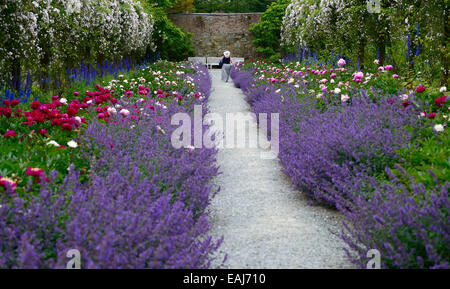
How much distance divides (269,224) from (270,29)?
2031 centimetres

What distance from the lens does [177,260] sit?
1900 millimetres

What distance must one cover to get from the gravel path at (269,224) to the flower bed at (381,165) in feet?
0.48

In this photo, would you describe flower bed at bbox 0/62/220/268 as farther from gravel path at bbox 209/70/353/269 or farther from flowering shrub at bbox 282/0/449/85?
flowering shrub at bbox 282/0/449/85

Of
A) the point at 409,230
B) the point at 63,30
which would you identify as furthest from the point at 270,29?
the point at 409,230

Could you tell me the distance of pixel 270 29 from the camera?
72.9 feet

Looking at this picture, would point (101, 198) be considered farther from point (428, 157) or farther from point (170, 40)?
point (170, 40)

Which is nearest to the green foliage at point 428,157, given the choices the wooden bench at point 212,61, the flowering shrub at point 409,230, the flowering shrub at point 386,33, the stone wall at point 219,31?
the flowering shrub at point 409,230

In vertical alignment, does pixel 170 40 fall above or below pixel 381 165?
above

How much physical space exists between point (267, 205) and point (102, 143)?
1.46 metres

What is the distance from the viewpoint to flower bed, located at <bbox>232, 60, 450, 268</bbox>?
202 cm

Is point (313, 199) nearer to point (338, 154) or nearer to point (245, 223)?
point (338, 154)

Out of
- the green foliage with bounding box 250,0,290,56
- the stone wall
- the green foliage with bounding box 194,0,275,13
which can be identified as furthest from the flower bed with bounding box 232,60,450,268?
the green foliage with bounding box 194,0,275,13

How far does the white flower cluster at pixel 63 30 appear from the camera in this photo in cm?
589

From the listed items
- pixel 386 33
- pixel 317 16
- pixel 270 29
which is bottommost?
pixel 386 33
